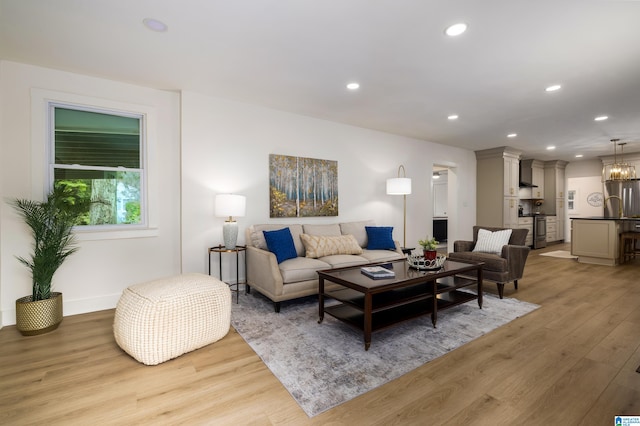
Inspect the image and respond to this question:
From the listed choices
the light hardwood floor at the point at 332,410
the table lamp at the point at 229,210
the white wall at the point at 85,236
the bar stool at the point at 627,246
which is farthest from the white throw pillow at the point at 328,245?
the bar stool at the point at 627,246

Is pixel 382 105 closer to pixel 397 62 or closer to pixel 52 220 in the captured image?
pixel 397 62

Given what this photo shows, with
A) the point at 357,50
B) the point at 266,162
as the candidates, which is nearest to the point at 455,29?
the point at 357,50

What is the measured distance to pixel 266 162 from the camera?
4285 millimetres

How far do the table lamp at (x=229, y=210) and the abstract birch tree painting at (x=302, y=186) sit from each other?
77cm

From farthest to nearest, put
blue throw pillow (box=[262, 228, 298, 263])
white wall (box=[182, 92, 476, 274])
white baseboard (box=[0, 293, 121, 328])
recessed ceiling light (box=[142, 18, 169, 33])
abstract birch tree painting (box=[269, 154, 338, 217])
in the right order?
abstract birch tree painting (box=[269, 154, 338, 217]) < white wall (box=[182, 92, 476, 274]) < blue throw pillow (box=[262, 228, 298, 263]) < white baseboard (box=[0, 293, 121, 328]) < recessed ceiling light (box=[142, 18, 169, 33])

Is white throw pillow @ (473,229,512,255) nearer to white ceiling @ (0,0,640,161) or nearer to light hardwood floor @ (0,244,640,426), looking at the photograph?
light hardwood floor @ (0,244,640,426)

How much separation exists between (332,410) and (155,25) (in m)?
3.01

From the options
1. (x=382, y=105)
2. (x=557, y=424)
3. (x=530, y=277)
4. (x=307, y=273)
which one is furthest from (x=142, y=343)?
(x=530, y=277)

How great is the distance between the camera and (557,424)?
5.16ft

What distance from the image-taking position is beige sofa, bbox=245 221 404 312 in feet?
10.6

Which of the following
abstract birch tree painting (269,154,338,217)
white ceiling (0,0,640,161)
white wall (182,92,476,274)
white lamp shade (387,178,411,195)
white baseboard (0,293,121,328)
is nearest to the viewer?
white ceiling (0,0,640,161)

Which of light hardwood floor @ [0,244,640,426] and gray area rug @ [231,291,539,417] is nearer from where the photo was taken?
light hardwood floor @ [0,244,640,426]

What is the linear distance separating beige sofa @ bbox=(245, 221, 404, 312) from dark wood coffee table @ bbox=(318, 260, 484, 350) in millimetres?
435

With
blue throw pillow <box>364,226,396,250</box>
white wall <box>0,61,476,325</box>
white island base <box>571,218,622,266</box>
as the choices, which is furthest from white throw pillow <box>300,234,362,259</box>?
white island base <box>571,218,622,266</box>
